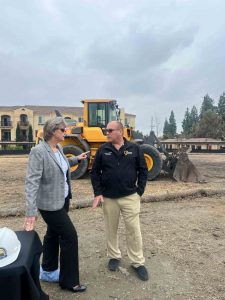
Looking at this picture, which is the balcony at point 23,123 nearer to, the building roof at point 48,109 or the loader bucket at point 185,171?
the building roof at point 48,109

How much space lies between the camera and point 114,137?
402 centimetres

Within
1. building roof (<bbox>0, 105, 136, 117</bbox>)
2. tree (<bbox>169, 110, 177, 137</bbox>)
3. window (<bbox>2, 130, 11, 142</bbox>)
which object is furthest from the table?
tree (<bbox>169, 110, 177, 137</bbox>)

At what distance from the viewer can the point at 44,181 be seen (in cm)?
346

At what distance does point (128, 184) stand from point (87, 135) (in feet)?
26.2

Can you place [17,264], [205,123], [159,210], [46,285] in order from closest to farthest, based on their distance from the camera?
[17,264] → [46,285] → [159,210] → [205,123]

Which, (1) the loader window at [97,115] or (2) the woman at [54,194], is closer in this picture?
(2) the woman at [54,194]

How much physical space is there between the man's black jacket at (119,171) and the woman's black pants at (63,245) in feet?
1.80

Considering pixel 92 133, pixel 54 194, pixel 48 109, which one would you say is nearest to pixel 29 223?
pixel 54 194

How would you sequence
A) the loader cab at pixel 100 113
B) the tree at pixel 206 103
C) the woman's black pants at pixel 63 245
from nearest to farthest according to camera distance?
the woman's black pants at pixel 63 245 → the loader cab at pixel 100 113 → the tree at pixel 206 103

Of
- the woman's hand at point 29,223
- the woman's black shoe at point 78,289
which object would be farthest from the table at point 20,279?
the woman's black shoe at point 78,289

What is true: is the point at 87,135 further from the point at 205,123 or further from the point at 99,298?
the point at 205,123

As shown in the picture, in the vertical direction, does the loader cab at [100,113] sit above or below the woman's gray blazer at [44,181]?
above

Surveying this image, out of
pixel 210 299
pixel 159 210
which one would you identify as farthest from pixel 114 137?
pixel 159 210

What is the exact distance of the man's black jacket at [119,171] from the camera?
3982 mm
